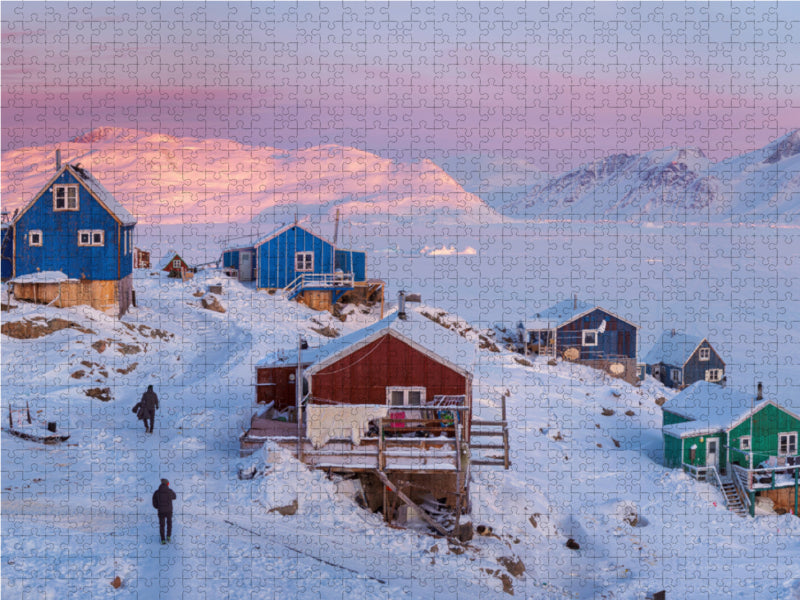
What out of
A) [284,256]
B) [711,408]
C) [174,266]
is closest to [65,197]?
[284,256]

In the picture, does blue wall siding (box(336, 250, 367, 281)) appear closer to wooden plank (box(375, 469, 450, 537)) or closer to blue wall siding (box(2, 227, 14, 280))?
blue wall siding (box(2, 227, 14, 280))

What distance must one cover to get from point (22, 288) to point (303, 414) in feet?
63.3

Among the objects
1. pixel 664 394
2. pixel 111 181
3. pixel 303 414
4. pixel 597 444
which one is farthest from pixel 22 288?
pixel 111 181

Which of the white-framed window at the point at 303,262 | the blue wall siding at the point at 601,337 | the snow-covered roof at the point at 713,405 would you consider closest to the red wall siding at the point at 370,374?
the snow-covered roof at the point at 713,405

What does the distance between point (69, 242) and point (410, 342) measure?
69.7ft

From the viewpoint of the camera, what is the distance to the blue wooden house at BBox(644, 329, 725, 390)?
2030 inches

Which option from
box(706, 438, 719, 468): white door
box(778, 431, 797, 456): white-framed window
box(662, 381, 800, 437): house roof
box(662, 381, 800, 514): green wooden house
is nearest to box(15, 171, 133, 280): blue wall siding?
box(662, 381, 800, 437): house roof

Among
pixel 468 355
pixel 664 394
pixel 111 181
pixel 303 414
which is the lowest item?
pixel 664 394

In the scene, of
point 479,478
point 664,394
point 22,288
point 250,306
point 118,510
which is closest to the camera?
point 118,510

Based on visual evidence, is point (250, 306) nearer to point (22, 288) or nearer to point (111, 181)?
point (22, 288)

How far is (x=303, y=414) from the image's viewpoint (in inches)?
844

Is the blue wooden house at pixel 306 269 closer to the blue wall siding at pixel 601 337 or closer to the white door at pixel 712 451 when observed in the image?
the blue wall siding at pixel 601 337

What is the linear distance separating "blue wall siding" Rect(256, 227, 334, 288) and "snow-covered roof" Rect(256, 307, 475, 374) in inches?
875

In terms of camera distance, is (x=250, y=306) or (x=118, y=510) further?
(x=250, y=306)
